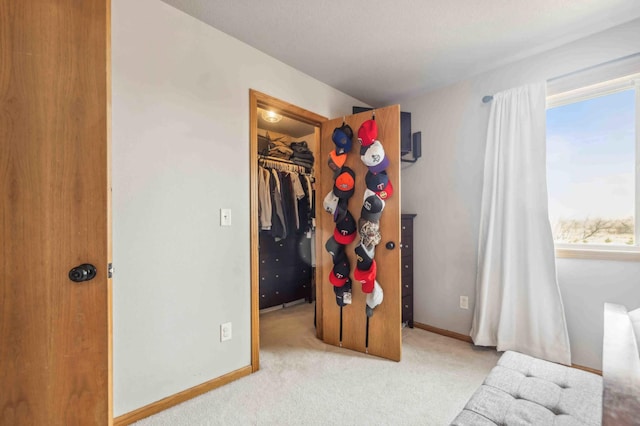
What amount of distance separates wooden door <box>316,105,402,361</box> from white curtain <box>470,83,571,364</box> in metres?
0.80

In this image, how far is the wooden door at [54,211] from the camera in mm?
970

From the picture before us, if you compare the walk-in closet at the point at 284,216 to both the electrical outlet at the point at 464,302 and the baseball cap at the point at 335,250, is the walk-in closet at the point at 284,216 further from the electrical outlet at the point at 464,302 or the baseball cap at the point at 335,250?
the electrical outlet at the point at 464,302

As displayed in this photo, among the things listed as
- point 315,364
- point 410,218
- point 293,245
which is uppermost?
point 410,218

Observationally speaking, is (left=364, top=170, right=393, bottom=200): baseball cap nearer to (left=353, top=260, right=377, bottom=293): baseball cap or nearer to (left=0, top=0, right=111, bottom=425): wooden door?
(left=353, top=260, right=377, bottom=293): baseball cap

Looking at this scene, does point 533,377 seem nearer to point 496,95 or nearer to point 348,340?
point 348,340

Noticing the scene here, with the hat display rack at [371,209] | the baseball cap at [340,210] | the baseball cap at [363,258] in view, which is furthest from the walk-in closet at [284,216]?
the baseball cap at [363,258]

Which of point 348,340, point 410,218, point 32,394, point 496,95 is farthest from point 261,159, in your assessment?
point 32,394

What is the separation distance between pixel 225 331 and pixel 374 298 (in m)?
1.12

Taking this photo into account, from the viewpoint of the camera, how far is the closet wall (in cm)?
337

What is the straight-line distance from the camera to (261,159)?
Answer: 3.46 meters

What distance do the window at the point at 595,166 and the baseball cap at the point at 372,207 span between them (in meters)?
1.31

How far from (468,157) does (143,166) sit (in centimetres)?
254

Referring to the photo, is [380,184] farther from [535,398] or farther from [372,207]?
[535,398]

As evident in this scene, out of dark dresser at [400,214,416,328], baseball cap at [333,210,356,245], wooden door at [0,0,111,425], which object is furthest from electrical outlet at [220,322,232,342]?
dark dresser at [400,214,416,328]
